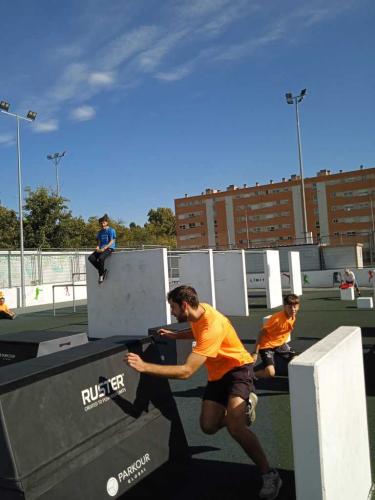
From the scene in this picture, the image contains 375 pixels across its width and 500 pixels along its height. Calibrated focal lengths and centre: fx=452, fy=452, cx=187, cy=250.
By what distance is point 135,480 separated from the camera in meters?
3.06

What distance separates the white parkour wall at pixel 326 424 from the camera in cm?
243

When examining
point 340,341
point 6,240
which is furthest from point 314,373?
point 6,240

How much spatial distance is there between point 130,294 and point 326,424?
9.31 meters

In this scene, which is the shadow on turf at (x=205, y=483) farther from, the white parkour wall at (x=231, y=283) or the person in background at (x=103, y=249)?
the white parkour wall at (x=231, y=283)

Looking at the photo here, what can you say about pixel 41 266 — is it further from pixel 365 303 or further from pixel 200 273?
pixel 365 303

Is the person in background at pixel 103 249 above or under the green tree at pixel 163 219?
under

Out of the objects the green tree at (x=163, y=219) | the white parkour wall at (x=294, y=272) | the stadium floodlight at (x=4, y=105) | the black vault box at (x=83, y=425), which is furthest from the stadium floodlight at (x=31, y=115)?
the green tree at (x=163, y=219)

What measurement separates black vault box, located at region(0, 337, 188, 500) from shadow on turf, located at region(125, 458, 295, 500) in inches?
3.5

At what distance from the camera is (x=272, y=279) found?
1831 centimetres

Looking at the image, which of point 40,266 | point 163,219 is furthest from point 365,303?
point 163,219

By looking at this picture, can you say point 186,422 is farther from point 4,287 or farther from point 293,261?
point 4,287

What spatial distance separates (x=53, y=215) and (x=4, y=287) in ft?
41.5

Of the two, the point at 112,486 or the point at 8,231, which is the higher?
the point at 8,231

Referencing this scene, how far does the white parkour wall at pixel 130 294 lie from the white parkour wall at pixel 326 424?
26.6 ft
